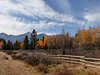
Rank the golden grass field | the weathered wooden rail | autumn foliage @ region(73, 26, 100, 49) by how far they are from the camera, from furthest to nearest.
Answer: autumn foliage @ region(73, 26, 100, 49)
the weathered wooden rail
the golden grass field

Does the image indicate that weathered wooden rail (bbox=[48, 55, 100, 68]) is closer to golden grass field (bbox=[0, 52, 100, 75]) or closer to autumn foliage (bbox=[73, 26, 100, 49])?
golden grass field (bbox=[0, 52, 100, 75])

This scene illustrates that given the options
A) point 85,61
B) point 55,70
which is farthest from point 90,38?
point 55,70

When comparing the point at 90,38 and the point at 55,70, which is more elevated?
the point at 90,38

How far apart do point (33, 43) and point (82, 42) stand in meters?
32.7

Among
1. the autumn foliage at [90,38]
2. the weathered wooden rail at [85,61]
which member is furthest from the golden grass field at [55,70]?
the autumn foliage at [90,38]

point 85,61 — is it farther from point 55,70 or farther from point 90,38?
point 90,38

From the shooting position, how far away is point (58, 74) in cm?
678

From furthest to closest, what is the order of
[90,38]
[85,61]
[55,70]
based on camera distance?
[90,38] < [85,61] < [55,70]

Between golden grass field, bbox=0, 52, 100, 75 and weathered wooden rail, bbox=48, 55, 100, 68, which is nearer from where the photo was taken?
golden grass field, bbox=0, 52, 100, 75

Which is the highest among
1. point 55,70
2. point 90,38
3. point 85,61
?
point 90,38

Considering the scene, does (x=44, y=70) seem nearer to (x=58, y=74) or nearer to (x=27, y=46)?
(x=58, y=74)

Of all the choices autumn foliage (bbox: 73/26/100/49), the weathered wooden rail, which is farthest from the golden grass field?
autumn foliage (bbox: 73/26/100/49)

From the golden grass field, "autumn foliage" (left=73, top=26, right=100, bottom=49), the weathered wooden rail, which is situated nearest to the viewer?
the golden grass field

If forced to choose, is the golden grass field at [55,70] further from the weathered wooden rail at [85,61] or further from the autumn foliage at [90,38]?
the autumn foliage at [90,38]
